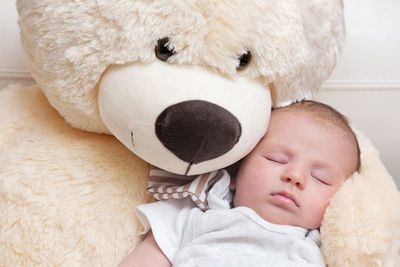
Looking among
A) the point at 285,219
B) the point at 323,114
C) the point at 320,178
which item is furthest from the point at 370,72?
the point at 285,219

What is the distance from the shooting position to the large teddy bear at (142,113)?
664 mm

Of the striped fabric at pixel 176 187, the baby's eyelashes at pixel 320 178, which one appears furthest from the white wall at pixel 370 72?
the striped fabric at pixel 176 187

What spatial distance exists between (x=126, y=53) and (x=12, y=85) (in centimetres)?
46

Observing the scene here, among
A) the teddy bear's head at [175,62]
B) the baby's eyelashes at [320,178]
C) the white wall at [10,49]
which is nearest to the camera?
the teddy bear's head at [175,62]

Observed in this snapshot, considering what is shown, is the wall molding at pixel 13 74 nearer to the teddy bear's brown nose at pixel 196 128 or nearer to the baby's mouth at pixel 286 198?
the teddy bear's brown nose at pixel 196 128

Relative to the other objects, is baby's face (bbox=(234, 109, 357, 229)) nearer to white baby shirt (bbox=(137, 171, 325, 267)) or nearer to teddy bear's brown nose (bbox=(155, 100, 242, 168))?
white baby shirt (bbox=(137, 171, 325, 267))

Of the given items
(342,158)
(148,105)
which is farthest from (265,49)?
(342,158)

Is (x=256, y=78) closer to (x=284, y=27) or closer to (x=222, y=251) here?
(x=284, y=27)

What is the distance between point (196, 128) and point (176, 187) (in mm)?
229

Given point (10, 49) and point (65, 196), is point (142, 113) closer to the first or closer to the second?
point (65, 196)

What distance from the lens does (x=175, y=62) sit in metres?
0.68

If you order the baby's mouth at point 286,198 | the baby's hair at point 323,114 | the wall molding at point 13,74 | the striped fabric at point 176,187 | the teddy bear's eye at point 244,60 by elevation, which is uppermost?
the teddy bear's eye at point 244,60

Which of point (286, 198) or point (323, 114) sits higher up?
point (323, 114)

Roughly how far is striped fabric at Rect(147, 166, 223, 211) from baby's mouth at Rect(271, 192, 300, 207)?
135 millimetres
